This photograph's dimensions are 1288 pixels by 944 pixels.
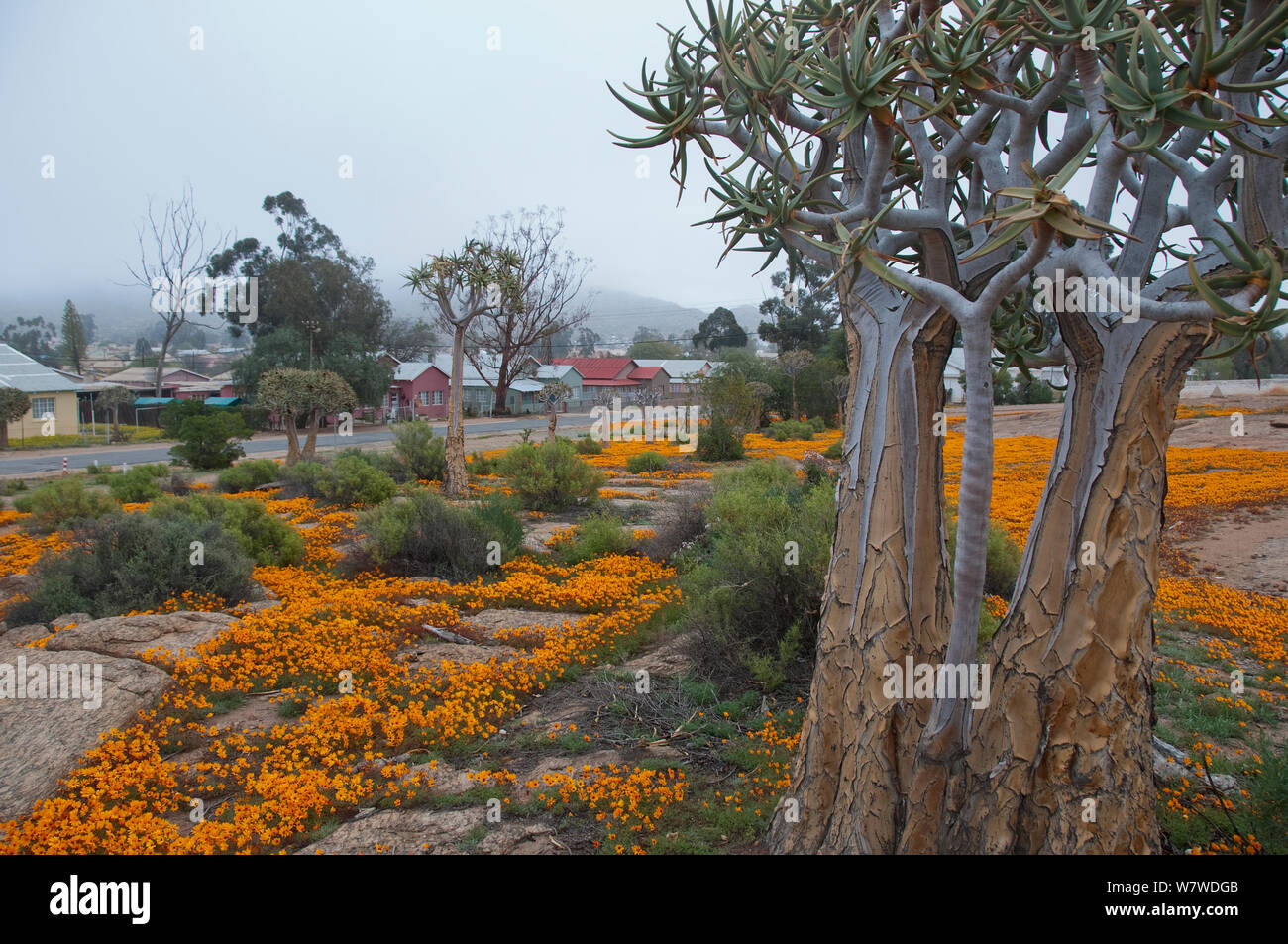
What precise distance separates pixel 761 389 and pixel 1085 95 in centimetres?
3230

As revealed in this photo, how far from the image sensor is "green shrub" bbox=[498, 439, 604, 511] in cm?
1462

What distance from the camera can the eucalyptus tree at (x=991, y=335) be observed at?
2.68 m

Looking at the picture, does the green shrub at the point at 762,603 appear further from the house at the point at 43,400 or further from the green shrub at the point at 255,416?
the house at the point at 43,400

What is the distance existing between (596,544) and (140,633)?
5501 millimetres

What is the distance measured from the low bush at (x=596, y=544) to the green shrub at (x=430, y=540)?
75cm

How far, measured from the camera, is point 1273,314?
7.89 feet

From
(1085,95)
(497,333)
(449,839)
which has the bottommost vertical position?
(449,839)

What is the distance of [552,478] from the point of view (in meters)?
14.5

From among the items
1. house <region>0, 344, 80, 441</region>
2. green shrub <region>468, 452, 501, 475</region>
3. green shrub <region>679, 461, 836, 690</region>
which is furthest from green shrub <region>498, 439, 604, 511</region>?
house <region>0, 344, 80, 441</region>

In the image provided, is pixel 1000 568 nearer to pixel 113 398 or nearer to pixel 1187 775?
pixel 1187 775

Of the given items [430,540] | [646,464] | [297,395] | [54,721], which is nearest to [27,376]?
[297,395]

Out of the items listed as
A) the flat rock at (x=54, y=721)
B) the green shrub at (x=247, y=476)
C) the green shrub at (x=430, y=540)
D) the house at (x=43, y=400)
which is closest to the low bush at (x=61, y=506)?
the green shrub at (x=247, y=476)

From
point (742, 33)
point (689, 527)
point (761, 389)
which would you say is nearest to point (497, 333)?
point (761, 389)
